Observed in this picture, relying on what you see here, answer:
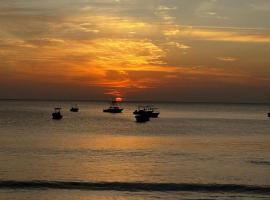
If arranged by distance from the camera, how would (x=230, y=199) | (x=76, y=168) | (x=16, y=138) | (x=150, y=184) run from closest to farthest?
(x=230, y=199) → (x=150, y=184) → (x=76, y=168) → (x=16, y=138)

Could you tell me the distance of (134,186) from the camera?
113 feet

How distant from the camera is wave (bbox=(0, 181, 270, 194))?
33531mm

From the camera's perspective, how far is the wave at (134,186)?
3353 cm

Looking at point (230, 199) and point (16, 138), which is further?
point (16, 138)

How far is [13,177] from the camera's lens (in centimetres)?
3709

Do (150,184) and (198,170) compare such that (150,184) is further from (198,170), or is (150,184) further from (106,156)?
(106,156)

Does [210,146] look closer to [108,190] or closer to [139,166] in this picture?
[139,166]

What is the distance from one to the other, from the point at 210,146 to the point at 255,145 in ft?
24.8

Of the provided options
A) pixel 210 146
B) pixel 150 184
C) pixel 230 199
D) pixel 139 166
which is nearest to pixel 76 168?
pixel 139 166

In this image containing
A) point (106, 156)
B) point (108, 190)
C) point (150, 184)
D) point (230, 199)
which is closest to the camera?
point (230, 199)

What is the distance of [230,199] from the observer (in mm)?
30562

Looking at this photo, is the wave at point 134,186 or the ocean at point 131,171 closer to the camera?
the ocean at point 131,171

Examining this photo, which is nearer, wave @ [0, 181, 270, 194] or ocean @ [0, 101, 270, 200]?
ocean @ [0, 101, 270, 200]

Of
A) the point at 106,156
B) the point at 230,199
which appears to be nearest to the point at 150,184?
the point at 230,199
